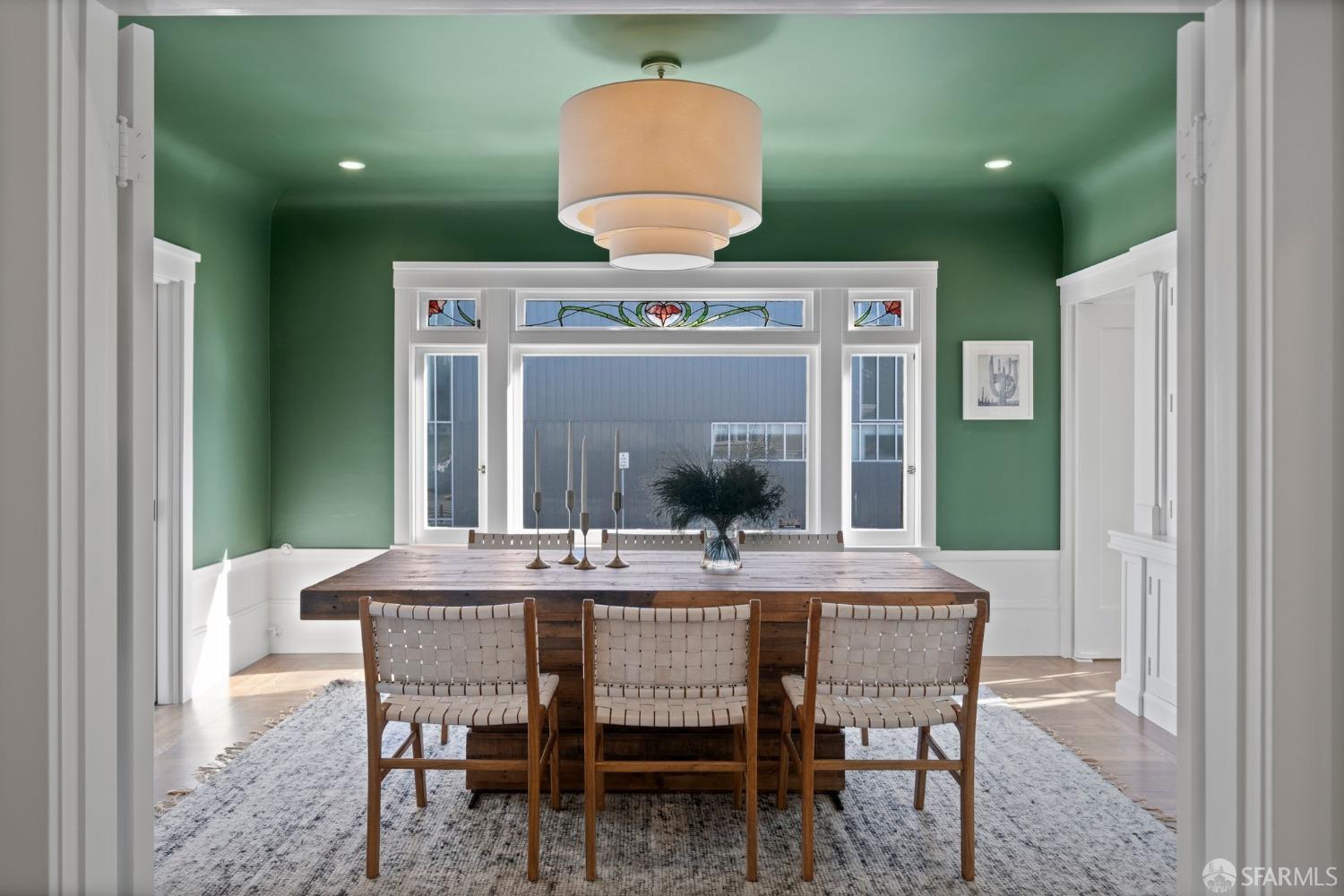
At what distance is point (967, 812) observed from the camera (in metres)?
2.46

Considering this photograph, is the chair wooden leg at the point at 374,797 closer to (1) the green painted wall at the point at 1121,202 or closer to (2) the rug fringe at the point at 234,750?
(2) the rug fringe at the point at 234,750

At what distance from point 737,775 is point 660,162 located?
2.05 m

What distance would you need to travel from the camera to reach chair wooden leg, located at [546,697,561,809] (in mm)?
2766

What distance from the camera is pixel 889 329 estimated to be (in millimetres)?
5164

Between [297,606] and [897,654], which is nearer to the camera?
[897,654]

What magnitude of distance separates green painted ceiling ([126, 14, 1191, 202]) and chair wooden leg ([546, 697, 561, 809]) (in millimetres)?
2270

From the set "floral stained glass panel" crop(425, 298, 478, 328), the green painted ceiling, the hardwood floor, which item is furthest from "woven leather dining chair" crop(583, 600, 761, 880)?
"floral stained glass panel" crop(425, 298, 478, 328)

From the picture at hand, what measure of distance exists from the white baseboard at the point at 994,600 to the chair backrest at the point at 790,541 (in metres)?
1.41

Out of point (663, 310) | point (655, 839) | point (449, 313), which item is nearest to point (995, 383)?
point (663, 310)

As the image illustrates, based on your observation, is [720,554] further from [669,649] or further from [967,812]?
[967,812]

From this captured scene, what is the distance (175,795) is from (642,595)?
1810 millimetres

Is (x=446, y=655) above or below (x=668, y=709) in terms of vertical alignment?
above
